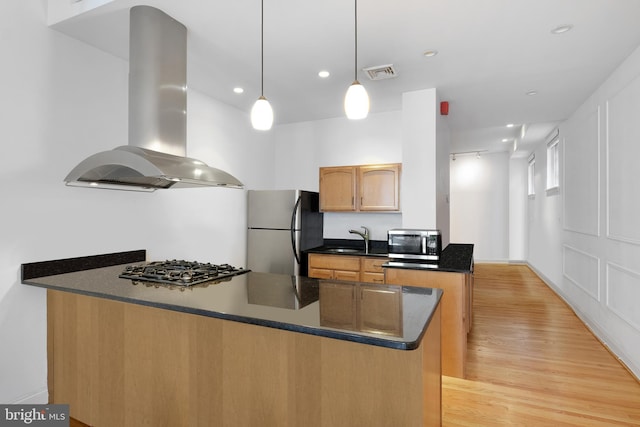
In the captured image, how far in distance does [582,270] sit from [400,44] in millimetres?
3629

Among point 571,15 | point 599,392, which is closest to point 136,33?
point 571,15

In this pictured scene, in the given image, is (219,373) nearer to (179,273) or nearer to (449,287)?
(179,273)

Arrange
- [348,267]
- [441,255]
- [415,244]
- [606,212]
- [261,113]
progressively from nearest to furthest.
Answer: [261,113] → [415,244] → [606,212] → [441,255] → [348,267]

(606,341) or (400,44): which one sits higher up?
(400,44)

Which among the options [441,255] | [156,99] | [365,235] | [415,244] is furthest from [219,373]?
[365,235]

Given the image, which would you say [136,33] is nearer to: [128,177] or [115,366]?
[128,177]

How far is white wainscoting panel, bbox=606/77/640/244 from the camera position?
107 inches

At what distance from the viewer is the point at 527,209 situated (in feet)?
26.3

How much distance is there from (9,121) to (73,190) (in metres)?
0.55

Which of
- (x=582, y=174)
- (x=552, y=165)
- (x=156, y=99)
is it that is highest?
(x=552, y=165)

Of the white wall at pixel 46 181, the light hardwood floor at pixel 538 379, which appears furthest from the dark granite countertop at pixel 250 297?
the light hardwood floor at pixel 538 379

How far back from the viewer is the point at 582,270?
4.13 metres

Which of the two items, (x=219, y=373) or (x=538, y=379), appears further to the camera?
(x=538, y=379)

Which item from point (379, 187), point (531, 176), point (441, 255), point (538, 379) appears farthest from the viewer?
point (531, 176)
